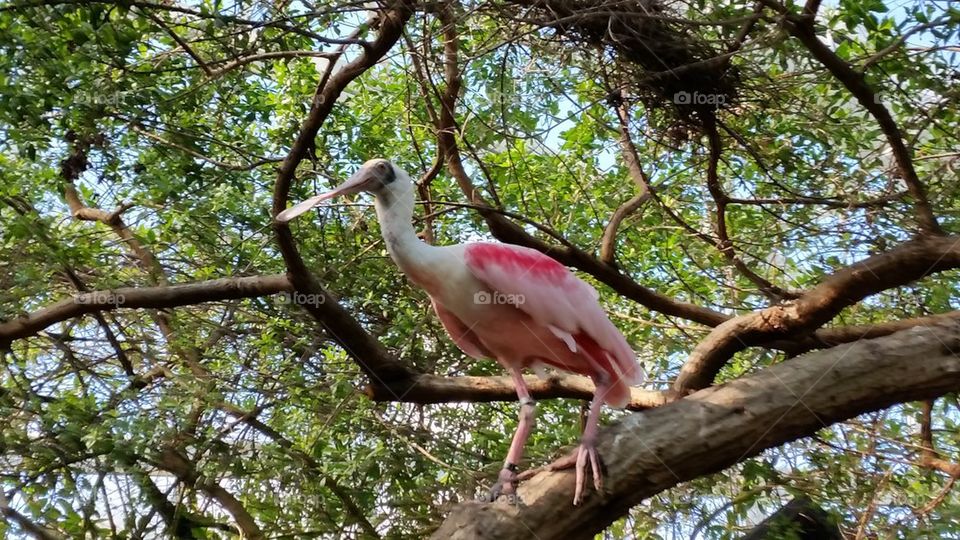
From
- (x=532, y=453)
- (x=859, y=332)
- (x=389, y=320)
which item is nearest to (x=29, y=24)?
(x=389, y=320)

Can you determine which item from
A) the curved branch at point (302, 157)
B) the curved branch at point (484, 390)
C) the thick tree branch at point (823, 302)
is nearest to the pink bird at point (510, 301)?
the curved branch at point (302, 157)

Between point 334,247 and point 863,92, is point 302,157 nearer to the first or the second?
point 334,247

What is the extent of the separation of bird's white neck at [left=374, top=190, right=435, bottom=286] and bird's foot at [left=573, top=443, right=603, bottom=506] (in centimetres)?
82

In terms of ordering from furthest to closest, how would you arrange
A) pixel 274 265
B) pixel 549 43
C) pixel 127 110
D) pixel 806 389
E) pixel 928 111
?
pixel 274 265 → pixel 549 43 → pixel 928 111 → pixel 127 110 → pixel 806 389

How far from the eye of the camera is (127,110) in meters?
3.65

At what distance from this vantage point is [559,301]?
3.28m

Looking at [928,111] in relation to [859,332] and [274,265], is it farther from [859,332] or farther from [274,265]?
[274,265]

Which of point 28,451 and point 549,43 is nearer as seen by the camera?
point 28,451

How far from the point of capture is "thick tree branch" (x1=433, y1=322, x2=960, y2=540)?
2.84 m

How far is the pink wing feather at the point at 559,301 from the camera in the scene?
10.6 feet

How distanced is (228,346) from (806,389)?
2892 mm

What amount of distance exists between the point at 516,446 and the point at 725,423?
0.73 metres

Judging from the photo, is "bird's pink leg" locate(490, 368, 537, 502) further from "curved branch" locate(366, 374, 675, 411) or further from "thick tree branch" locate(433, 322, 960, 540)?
"curved branch" locate(366, 374, 675, 411)

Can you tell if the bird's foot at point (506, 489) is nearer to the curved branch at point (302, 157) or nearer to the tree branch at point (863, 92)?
the curved branch at point (302, 157)
